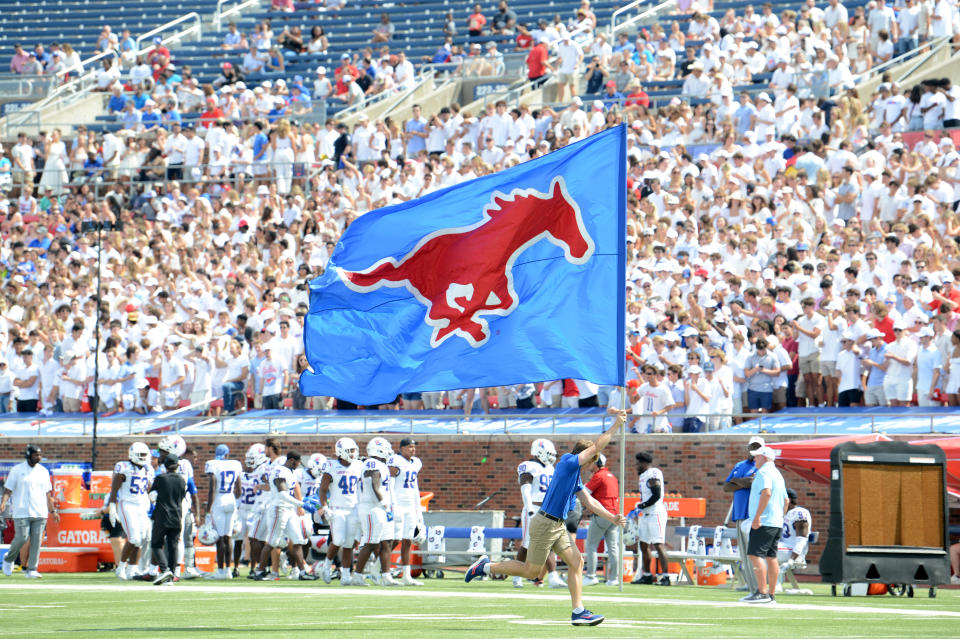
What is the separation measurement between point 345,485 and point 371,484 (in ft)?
1.69

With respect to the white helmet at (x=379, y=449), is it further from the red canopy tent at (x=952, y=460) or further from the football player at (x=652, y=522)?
the red canopy tent at (x=952, y=460)

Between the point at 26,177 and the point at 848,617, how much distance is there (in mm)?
26305

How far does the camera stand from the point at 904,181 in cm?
2581

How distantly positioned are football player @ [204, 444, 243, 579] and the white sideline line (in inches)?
70.5

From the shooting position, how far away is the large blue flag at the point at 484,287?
1478cm

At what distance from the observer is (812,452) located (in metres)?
20.4

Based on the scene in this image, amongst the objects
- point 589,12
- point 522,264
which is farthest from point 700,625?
point 589,12

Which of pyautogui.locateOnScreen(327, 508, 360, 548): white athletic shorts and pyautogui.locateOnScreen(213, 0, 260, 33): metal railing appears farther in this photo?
pyautogui.locateOnScreen(213, 0, 260, 33): metal railing

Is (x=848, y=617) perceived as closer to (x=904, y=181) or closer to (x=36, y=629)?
(x=36, y=629)

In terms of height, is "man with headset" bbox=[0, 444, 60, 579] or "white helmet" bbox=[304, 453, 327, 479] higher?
"white helmet" bbox=[304, 453, 327, 479]

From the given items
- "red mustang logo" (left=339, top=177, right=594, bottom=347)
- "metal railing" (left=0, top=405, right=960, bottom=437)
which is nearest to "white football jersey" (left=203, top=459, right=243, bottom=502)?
"metal railing" (left=0, top=405, right=960, bottom=437)

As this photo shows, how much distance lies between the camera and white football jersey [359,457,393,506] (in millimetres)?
19328

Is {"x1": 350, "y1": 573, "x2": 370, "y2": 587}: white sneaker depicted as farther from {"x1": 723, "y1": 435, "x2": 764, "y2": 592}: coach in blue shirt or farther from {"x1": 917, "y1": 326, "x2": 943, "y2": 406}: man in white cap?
{"x1": 917, "y1": 326, "x2": 943, "y2": 406}: man in white cap

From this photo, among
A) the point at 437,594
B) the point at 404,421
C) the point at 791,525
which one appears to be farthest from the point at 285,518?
the point at 791,525
